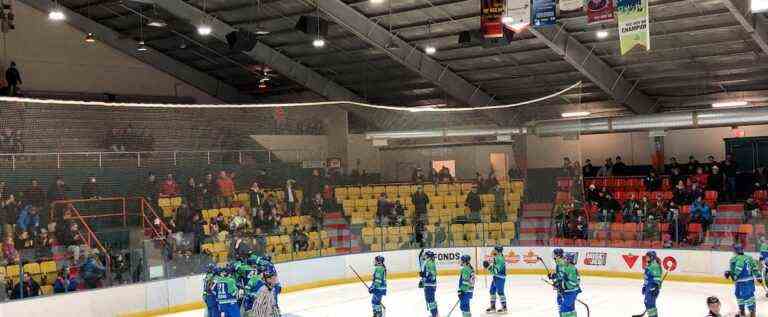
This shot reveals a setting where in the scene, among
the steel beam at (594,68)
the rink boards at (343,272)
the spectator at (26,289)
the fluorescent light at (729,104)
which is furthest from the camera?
the fluorescent light at (729,104)

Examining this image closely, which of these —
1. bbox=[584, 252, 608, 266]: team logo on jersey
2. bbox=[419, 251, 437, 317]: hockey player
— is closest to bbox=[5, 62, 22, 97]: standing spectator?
bbox=[419, 251, 437, 317]: hockey player

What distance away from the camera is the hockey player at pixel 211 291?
12695 millimetres

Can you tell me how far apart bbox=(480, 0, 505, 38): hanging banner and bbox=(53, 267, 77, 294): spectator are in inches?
353

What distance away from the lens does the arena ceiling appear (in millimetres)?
21312

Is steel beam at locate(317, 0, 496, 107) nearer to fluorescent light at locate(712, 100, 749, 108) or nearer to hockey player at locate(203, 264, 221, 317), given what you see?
fluorescent light at locate(712, 100, 749, 108)

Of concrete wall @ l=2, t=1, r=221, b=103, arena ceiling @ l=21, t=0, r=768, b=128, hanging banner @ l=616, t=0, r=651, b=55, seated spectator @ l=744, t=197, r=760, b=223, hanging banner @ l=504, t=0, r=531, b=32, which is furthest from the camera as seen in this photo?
concrete wall @ l=2, t=1, r=221, b=103

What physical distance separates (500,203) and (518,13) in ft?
16.5

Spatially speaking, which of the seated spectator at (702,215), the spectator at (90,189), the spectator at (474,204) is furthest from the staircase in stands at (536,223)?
the spectator at (90,189)

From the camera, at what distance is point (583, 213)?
19.7 m

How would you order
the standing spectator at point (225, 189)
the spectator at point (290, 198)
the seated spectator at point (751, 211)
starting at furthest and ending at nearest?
1. the seated spectator at point (751, 211)
2. the spectator at point (290, 198)
3. the standing spectator at point (225, 189)

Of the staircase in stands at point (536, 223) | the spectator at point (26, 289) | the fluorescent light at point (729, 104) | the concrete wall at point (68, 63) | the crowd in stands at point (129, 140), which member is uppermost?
the concrete wall at point (68, 63)

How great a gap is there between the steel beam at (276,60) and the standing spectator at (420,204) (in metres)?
7.97

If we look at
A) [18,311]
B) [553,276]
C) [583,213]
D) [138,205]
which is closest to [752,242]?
[583,213]

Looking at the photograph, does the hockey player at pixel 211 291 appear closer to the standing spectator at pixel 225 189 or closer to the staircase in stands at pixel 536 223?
the standing spectator at pixel 225 189
